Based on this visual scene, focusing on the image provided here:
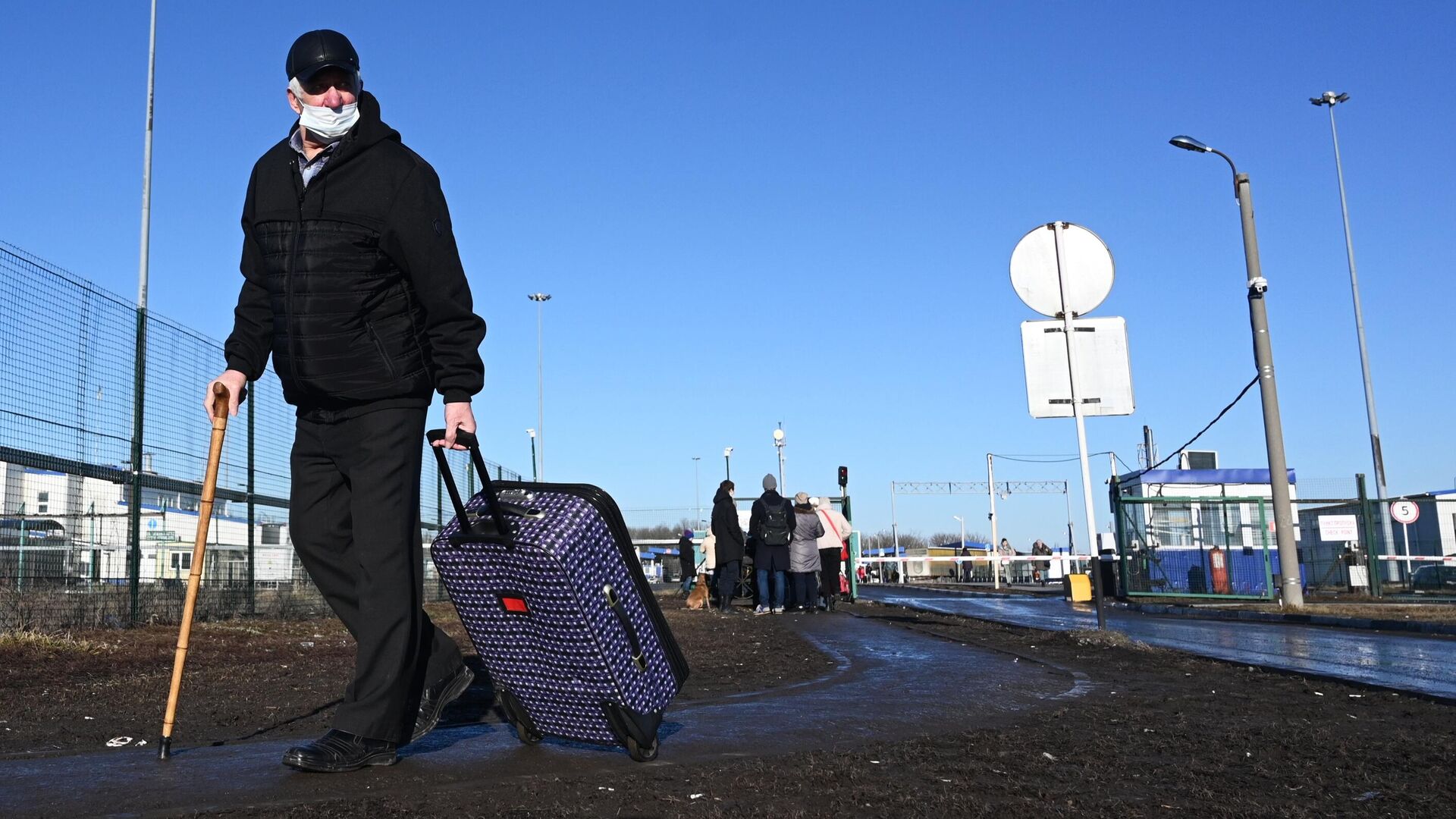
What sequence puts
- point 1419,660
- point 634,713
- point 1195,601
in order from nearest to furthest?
point 634,713, point 1419,660, point 1195,601

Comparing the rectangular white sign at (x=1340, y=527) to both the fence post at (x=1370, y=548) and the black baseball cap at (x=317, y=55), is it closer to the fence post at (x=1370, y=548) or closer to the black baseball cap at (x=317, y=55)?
the fence post at (x=1370, y=548)

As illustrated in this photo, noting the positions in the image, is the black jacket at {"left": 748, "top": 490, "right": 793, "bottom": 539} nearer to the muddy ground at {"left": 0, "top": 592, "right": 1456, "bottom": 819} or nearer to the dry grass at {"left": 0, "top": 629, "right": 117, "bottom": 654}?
the dry grass at {"left": 0, "top": 629, "right": 117, "bottom": 654}

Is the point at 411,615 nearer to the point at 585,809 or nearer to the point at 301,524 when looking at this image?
the point at 301,524

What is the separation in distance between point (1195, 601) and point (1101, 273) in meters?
10.6

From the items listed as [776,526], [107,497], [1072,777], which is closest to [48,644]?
[107,497]

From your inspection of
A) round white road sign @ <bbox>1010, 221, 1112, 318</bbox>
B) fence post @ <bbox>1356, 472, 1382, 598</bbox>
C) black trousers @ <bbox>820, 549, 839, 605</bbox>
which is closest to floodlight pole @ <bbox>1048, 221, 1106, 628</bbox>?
round white road sign @ <bbox>1010, 221, 1112, 318</bbox>

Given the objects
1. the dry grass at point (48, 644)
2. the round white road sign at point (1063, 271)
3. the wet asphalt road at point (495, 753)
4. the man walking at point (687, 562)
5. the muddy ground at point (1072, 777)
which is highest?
the round white road sign at point (1063, 271)

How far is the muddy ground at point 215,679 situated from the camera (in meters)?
4.63

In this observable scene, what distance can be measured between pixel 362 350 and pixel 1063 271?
28.6 feet

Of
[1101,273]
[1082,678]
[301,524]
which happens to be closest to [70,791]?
[301,524]

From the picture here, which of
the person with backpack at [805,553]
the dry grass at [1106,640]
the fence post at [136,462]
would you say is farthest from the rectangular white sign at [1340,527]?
the fence post at [136,462]

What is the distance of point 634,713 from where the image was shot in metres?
Result: 3.57

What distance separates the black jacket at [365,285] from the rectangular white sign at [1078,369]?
8.17m

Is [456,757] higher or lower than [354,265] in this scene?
lower
